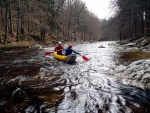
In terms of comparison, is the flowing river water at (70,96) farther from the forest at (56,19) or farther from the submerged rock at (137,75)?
the forest at (56,19)

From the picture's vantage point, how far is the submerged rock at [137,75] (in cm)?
637

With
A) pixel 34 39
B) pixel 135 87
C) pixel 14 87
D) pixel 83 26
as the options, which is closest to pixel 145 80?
pixel 135 87

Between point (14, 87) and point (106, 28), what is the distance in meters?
3.67

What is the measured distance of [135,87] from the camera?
20.7 ft

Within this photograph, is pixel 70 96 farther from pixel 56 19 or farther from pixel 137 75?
pixel 137 75

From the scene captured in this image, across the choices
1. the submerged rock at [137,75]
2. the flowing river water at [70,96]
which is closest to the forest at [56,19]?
the submerged rock at [137,75]

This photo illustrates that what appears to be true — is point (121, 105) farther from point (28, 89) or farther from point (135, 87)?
point (28, 89)

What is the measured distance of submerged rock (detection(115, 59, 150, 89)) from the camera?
6.37 m

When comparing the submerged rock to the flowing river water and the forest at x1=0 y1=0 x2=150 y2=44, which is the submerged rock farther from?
the forest at x1=0 y1=0 x2=150 y2=44

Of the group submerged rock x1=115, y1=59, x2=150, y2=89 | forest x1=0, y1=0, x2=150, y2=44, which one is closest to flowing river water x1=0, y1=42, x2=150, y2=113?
submerged rock x1=115, y1=59, x2=150, y2=89

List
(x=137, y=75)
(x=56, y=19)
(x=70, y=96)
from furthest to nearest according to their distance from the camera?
(x=137, y=75) → (x=70, y=96) → (x=56, y=19)

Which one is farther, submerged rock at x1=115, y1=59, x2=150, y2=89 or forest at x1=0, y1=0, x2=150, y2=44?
submerged rock at x1=115, y1=59, x2=150, y2=89

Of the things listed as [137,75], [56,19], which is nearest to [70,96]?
[56,19]

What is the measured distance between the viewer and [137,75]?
6.90 m
